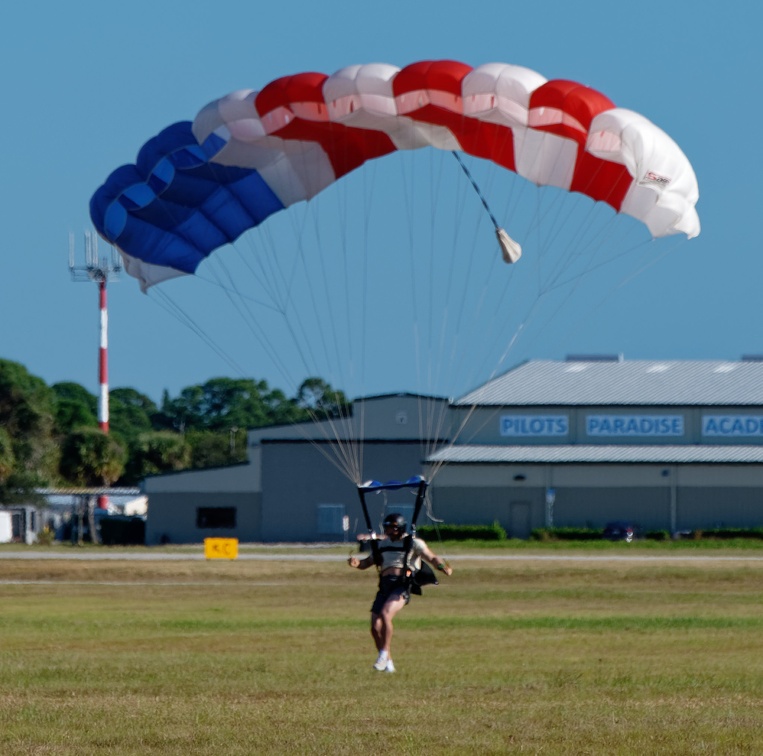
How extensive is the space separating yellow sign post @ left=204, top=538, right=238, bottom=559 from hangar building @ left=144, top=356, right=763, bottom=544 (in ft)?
53.7

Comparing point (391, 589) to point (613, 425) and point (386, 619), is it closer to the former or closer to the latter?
point (386, 619)

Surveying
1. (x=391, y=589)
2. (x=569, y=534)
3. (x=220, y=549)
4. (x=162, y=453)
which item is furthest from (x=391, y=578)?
(x=162, y=453)

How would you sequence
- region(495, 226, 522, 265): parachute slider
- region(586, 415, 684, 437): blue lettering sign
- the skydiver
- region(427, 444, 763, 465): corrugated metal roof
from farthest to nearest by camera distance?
region(586, 415, 684, 437): blue lettering sign, region(427, 444, 763, 465): corrugated metal roof, region(495, 226, 522, 265): parachute slider, the skydiver

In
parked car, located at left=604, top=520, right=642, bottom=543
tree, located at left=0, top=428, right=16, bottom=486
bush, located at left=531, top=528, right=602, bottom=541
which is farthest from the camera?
tree, located at left=0, top=428, right=16, bottom=486

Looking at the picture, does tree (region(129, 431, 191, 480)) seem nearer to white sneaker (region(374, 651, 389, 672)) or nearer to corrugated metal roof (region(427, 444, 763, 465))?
corrugated metal roof (region(427, 444, 763, 465))

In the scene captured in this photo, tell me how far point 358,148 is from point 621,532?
46029 mm

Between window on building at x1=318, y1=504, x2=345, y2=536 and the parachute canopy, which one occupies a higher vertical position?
the parachute canopy

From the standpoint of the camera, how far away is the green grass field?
11156mm

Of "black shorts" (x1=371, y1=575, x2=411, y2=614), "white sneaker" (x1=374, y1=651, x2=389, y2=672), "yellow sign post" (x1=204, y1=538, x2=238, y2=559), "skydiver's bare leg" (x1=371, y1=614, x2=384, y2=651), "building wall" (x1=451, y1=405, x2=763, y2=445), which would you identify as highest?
"building wall" (x1=451, y1=405, x2=763, y2=445)

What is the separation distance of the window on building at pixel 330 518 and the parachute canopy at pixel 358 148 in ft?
159

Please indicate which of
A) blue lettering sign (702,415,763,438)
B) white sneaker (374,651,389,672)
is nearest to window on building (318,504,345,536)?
blue lettering sign (702,415,763,438)

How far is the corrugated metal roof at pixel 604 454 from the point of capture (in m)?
68.7

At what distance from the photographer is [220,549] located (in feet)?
171

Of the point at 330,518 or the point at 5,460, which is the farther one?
the point at 5,460
